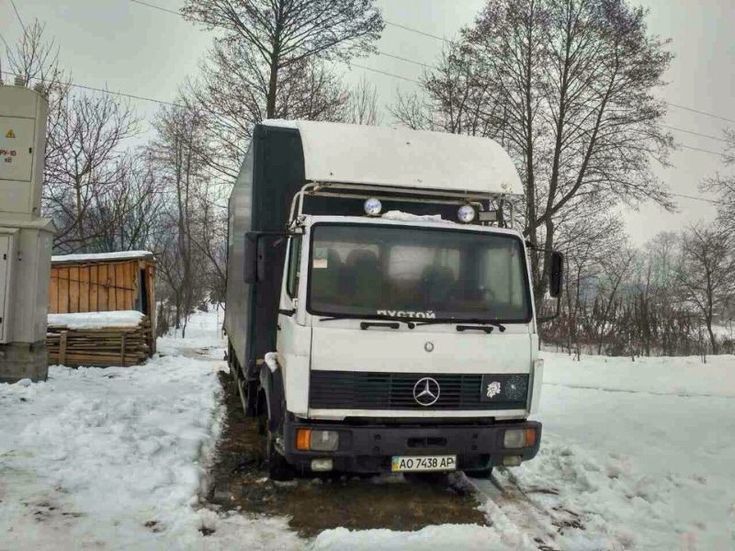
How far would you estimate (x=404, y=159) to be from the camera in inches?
218

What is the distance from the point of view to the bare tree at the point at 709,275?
26.0m

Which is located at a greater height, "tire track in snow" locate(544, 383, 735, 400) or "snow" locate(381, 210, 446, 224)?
"snow" locate(381, 210, 446, 224)

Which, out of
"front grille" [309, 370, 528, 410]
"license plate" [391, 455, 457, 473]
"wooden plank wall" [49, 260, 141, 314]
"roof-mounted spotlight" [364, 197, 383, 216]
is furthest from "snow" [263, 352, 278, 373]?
"wooden plank wall" [49, 260, 141, 314]

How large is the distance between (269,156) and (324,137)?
0.73 m

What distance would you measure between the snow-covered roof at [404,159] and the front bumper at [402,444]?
6.87 feet

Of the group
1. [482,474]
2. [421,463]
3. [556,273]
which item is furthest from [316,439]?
[556,273]

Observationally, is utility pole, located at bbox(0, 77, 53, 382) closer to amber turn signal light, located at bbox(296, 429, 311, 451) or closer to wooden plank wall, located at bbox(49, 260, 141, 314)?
wooden plank wall, located at bbox(49, 260, 141, 314)

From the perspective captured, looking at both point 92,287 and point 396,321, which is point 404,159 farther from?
point 92,287

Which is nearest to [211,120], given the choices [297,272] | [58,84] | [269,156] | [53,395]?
[58,84]

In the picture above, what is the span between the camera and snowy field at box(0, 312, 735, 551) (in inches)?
164

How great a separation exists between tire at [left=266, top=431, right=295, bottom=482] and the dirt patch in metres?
0.07

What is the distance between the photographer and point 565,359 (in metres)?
15.3

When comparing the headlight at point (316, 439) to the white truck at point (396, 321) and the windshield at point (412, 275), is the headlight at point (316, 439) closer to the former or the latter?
the white truck at point (396, 321)

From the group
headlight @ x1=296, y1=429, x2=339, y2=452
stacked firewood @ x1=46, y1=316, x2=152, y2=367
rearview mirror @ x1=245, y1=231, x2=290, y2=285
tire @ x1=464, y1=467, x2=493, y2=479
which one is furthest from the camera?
stacked firewood @ x1=46, y1=316, x2=152, y2=367
